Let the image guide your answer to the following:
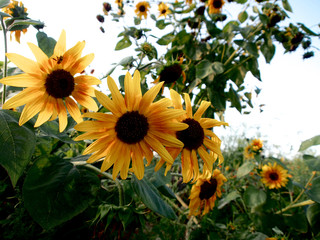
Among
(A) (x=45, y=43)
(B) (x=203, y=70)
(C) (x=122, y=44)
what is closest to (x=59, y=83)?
(A) (x=45, y=43)

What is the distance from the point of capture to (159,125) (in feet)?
1.87

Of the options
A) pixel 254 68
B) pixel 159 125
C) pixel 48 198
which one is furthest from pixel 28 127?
pixel 254 68

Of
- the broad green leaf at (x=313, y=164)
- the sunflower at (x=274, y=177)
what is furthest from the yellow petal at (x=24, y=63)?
the sunflower at (x=274, y=177)

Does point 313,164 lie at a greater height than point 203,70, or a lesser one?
lesser

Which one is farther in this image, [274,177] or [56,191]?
[274,177]

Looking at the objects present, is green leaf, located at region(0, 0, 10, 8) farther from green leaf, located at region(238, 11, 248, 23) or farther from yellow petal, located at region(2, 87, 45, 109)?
green leaf, located at region(238, 11, 248, 23)

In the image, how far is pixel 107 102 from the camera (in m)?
0.52

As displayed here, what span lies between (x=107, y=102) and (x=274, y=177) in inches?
56.3

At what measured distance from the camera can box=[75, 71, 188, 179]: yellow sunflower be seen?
530mm

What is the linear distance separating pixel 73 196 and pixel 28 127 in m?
0.20

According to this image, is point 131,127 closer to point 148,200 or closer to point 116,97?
point 116,97

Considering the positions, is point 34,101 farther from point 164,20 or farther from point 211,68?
point 164,20

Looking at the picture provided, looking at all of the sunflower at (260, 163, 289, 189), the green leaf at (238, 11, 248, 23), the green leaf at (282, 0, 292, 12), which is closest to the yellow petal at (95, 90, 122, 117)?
the sunflower at (260, 163, 289, 189)

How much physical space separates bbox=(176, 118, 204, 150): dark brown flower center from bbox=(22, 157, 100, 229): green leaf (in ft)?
0.86
